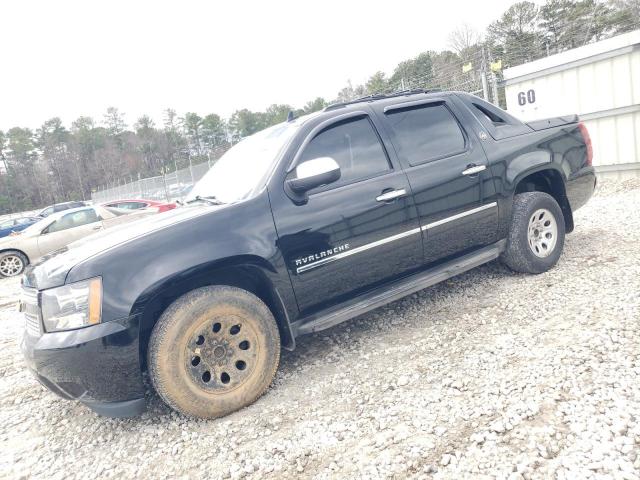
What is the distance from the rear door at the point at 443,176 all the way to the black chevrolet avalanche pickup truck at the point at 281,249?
0.04 ft

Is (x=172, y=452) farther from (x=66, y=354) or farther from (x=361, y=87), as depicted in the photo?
(x=361, y=87)

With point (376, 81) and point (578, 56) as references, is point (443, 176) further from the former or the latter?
point (376, 81)

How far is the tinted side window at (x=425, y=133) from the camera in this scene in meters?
3.56

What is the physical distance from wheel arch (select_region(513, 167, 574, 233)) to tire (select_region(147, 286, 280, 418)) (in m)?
2.73

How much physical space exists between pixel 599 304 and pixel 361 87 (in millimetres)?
31806

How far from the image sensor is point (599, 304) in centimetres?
334

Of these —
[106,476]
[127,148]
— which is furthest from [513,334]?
[127,148]

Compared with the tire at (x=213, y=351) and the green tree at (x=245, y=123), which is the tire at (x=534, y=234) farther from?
the green tree at (x=245, y=123)

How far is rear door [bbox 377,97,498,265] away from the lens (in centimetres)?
349

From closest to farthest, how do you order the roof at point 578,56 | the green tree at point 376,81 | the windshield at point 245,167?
the windshield at point 245,167 < the roof at point 578,56 < the green tree at point 376,81

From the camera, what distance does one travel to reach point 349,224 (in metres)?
3.13

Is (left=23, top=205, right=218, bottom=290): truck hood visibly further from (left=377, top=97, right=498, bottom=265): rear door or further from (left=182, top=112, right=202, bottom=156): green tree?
(left=182, top=112, right=202, bottom=156): green tree

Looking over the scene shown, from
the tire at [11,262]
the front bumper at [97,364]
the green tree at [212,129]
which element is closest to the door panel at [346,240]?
the front bumper at [97,364]

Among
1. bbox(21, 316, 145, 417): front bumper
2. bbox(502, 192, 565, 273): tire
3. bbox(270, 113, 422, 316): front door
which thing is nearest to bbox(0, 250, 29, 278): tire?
bbox(21, 316, 145, 417): front bumper
